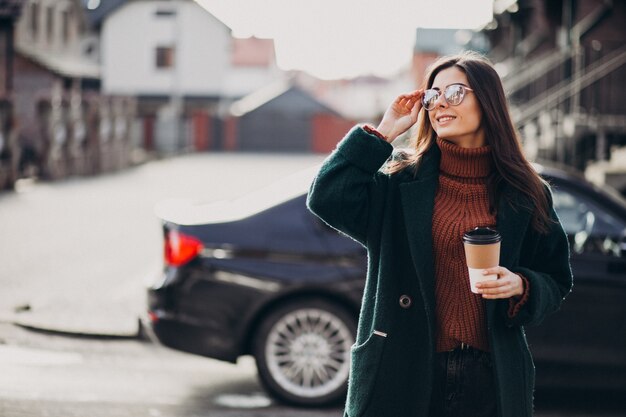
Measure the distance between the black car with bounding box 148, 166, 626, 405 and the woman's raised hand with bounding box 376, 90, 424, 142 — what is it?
10.5 ft

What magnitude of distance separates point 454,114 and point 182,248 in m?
3.74

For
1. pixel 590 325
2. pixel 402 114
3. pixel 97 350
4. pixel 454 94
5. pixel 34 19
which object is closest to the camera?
pixel 454 94

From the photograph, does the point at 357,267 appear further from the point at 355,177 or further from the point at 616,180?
the point at 616,180

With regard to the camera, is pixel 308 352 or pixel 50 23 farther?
pixel 50 23

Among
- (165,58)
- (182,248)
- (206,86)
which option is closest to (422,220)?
(182,248)

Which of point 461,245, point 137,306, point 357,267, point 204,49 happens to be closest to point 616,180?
point 137,306

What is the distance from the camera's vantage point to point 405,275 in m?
2.92

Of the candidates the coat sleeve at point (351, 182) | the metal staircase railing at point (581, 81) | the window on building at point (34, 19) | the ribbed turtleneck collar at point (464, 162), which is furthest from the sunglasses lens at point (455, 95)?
the window on building at point (34, 19)

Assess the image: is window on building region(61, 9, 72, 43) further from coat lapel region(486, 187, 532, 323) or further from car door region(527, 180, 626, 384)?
coat lapel region(486, 187, 532, 323)

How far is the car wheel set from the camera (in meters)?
6.34

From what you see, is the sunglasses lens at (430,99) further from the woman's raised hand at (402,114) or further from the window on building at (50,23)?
the window on building at (50,23)

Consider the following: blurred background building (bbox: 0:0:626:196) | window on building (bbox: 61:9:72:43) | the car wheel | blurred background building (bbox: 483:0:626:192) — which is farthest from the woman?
window on building (bbox: 61:9:72:43)

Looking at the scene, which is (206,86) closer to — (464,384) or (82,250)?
(82,250)

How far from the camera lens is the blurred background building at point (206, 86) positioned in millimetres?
15367
